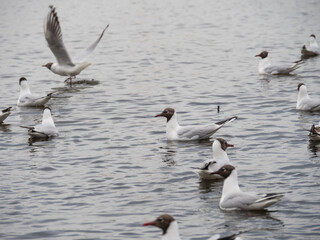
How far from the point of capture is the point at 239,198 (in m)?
11.6

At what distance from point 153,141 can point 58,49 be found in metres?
7.84

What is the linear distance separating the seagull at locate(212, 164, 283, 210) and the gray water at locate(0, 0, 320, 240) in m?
0.13

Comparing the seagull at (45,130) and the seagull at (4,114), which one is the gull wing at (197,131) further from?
the seagull at (4,114)

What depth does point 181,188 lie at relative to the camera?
43.0 ft

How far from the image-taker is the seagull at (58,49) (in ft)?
73.6

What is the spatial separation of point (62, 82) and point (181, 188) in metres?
13.2

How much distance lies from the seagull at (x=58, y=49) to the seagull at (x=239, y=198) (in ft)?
36.7

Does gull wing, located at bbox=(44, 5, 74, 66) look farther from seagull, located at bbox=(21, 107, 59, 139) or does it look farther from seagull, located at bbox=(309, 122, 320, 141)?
seagull, located at bbox=(309, 122, 320, 141)

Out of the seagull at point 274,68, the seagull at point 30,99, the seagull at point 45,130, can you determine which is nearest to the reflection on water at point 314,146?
the seagull at point 45,130

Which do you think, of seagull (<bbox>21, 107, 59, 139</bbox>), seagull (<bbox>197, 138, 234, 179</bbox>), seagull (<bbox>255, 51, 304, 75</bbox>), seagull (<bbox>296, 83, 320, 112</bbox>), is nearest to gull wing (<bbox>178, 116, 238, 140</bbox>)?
seagull (<bbox>197, 138, 234, 179</bbox>)

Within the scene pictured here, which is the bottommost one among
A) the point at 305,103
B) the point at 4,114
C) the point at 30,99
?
the point at 305,103

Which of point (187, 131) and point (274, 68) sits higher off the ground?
point (274, 68)

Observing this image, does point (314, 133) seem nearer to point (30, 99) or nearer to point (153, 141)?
point (153, 141)

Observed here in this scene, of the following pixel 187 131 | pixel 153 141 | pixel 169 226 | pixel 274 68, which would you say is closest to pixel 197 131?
pixel 187 131
